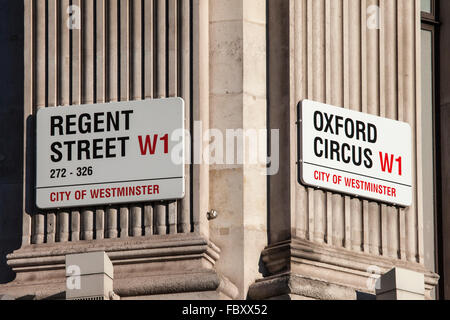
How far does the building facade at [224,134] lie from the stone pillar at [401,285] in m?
1.19

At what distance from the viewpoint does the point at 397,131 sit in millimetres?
27031

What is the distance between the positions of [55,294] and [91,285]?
118 cm

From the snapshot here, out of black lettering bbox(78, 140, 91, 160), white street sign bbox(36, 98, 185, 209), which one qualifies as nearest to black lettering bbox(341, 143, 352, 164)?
white street sign bbox(36, 98, 185, 209)

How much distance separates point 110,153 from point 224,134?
177 centimetres

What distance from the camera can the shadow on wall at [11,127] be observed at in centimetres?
2709

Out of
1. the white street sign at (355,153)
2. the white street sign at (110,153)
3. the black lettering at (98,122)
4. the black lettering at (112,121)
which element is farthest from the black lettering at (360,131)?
the black lettering at (98,122)

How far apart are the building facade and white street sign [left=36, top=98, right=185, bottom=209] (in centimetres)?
19

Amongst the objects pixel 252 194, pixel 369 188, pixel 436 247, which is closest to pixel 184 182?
pixel 252 194

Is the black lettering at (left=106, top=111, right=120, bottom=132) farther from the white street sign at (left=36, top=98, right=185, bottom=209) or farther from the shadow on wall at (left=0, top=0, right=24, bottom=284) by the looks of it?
the shadow on wall at (left=0, top=0, right=24, bottom=284)

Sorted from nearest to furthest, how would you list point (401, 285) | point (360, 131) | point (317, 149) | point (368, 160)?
1. point (401, 285)
2. point (317, 149)
3. point (368, 160)
4. point (360, 131)

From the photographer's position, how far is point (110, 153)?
1025 inches

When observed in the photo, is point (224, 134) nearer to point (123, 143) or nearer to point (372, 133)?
point (123, 143)

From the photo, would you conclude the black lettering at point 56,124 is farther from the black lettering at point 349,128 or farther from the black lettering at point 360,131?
the black lettering at point 360,131

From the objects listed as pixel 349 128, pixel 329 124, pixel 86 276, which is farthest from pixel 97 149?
pixel 349 128
